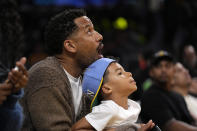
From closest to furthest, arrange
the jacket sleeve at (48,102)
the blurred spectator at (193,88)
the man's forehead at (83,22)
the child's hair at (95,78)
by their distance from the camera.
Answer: the jacket sleeve at (48,102) → the child's hair at (95,78) → the man's forehead at (83,22) → the blurred spectator at (193,88)

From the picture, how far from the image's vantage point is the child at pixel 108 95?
1927mm

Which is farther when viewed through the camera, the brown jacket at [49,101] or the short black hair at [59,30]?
the short black hair at [59,30]

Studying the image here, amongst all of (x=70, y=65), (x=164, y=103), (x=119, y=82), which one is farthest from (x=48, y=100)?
(x=164, y=103)

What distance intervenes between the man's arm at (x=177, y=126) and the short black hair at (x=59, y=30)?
1501 millimetres

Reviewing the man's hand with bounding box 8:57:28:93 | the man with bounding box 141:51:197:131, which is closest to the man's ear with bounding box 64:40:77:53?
the man's hand with bounding box 8:57:28:93

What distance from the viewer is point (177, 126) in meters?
3.24

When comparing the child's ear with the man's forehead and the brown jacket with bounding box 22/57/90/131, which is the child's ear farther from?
the man's forehead

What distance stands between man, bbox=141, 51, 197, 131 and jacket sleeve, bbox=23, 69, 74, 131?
1.49m

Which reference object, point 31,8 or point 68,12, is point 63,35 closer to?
point 68,12

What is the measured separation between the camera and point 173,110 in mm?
3506

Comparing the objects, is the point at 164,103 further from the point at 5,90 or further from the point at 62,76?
the point at 5,90

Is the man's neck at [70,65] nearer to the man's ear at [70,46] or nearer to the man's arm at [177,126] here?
the man's ear at [70,46]

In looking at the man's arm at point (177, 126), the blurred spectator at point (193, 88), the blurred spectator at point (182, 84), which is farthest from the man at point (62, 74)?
the blurred spectator at point (193, 88)

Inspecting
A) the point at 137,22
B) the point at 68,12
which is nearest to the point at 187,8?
the point at 137,22
